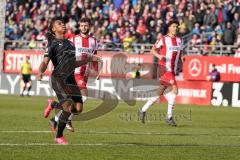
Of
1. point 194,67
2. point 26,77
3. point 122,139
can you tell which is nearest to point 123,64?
point 194,67

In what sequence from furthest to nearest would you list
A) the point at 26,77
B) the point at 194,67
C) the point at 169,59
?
the point at 26,77 < the point at 194,67 < the point at 169,59

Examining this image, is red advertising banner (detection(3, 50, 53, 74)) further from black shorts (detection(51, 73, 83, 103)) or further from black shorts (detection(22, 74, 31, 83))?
black shorts (detection(51, 73, 83, 103))

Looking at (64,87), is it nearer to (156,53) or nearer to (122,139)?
(122,139)

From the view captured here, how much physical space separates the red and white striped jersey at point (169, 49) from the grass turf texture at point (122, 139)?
5.56ft

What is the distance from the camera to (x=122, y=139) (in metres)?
16.0

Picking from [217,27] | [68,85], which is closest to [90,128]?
[68,85]

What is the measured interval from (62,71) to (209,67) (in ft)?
77.2

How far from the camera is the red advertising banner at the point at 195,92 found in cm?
3594

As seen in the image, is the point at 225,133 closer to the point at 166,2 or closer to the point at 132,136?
the point at 132,136

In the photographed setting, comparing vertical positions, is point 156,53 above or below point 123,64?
above

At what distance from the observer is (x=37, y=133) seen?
55.5 feet

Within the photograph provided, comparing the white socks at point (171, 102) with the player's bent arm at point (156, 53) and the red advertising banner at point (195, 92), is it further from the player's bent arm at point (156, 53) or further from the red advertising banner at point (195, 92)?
the red advertising banner at point (195, 92)

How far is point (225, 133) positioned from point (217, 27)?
18.5 metres

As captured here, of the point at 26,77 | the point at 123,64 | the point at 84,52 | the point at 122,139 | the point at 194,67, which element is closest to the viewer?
the point at 122,139
